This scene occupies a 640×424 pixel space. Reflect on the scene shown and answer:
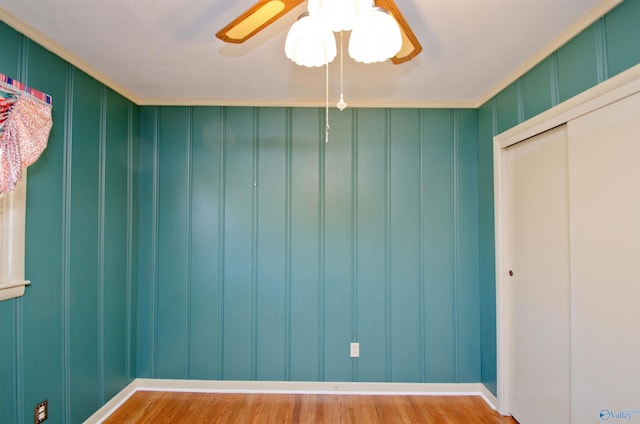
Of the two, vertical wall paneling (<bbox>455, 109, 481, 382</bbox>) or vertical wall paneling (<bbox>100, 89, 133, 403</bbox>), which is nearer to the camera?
vertical wall paneling (<bbox>100, 89, 133, 403</bbox>)

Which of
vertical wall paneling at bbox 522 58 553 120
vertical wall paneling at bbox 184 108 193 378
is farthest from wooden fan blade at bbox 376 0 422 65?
vertical wall paneling at bbox 184 108 193 378

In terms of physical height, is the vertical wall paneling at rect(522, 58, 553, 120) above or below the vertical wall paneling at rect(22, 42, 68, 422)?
above

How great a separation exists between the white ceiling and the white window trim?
2.76ft

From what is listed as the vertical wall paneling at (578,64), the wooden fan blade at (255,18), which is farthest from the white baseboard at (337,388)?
the wooden fan blade at (255,18)

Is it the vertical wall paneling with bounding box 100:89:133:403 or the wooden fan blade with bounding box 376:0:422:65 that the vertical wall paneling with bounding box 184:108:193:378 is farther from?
the wooden fan blade with bounding box 376:0:422:65

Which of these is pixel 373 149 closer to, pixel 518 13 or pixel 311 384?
pixel 518 13

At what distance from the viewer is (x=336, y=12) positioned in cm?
89

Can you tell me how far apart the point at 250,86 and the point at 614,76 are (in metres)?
2.14

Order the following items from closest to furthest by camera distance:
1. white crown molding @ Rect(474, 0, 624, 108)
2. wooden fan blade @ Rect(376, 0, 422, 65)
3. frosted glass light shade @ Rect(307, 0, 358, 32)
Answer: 1. frosted glass light shade @ Rect(307, 0, 358, 32)
2. wooden fan blade @ Rect(376, 0, 422, 65)
3. white crown molding @ Rect(474, 0, 624, 108)

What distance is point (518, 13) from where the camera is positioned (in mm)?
1465

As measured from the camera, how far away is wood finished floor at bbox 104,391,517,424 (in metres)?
2.11

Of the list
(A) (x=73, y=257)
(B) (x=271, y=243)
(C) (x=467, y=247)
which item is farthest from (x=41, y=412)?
(C) (x=467, y=247)

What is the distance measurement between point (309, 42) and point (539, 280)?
1999 millimetres

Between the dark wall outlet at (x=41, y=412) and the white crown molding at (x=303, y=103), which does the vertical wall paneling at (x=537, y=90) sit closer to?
the white crown molding at (x=303, y=103)
